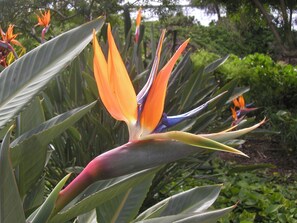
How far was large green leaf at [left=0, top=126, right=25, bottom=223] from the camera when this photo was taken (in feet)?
1.49

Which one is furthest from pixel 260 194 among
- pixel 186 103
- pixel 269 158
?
pixel 269 158

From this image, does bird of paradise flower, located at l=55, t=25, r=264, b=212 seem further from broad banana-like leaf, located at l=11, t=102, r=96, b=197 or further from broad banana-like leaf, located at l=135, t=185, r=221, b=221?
broad banana-like leaf, located at l=135, t=185, r=221, b=221

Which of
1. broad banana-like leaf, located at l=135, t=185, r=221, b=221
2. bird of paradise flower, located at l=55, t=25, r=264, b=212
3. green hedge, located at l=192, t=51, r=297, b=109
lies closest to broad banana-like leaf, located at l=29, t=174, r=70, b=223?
bird of paradise flower, located at l=55, t=25, r=264, b=212

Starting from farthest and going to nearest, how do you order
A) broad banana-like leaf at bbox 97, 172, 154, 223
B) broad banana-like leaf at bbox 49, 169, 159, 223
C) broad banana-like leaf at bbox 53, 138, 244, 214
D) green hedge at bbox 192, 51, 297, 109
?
1. green hedge at bbox 192, 51, 297, 109
2. broad banana-like leaf at bbox 97, 172, 154, 223
3. broad banana-like leaf at bbox 49, 169, 159, 223
4. broad banana-like leaf at bbox 53, 138, 244, 214

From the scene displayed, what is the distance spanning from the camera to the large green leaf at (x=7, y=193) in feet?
1.49

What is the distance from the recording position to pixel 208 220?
0.63 metres

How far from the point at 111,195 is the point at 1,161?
0.18 metres

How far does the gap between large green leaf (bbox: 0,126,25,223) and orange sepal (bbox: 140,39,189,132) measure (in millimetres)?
139

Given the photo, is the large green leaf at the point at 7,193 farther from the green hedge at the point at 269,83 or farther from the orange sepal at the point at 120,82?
the green hedge at the point at 269,83

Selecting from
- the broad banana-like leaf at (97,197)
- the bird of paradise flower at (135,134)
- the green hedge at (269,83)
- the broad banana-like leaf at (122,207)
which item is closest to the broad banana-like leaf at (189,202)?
the broad banana-like leaf at (122,207)

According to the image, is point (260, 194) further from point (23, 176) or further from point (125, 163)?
point (125, 163)

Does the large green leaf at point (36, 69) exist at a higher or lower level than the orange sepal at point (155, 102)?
higher

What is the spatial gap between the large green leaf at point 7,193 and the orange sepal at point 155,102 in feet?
0.46

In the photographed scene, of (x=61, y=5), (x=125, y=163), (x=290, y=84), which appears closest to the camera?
(x=125, y=163)
